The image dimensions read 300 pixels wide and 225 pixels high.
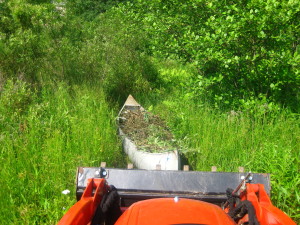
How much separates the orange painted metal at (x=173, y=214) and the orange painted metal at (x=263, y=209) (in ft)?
1.01

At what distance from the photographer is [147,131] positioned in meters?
7.21

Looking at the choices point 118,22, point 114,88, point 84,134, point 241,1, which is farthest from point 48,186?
point 118,22

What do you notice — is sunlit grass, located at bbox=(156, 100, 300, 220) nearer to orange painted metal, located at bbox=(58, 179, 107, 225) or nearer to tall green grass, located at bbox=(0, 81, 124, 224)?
tall green grass, located at bbox=(0, 81, 124, 224)

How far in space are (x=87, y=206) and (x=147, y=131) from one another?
424 cm

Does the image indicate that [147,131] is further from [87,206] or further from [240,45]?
[87,206]

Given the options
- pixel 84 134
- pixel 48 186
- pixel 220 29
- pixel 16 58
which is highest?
pixel 220 29

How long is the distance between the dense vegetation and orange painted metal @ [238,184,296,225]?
1304mm

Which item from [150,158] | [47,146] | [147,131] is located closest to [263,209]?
[150,158]

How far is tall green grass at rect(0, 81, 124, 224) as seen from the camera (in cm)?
450

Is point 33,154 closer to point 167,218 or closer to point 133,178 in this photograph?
point 133,178

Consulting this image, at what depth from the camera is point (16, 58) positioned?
25.8ft

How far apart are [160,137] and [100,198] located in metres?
3.57

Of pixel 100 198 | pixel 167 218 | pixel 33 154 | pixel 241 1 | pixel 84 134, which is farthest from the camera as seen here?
pixel 241 1

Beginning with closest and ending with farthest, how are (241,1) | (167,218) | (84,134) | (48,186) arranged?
1. (167,218)
2. (48,186)
3. (84,134)
4. (241,1)
